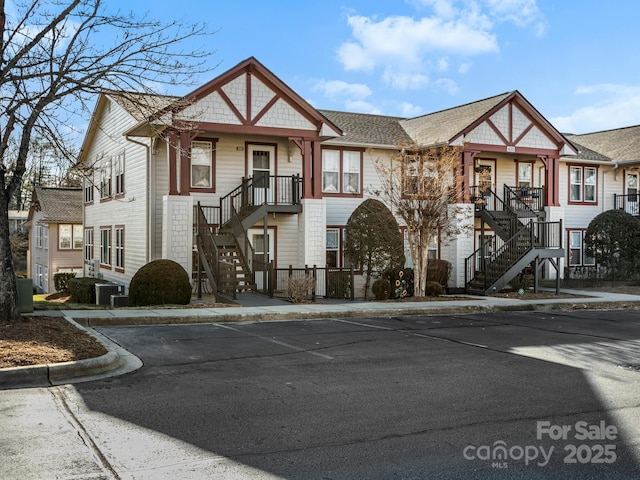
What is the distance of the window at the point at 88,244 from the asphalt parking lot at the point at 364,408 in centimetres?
2259

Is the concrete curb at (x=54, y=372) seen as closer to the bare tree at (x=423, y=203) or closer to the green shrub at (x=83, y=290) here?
the bare tree at (x=423, y=203)

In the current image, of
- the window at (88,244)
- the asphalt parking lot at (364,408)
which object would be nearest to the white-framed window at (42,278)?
the window at (88,244)

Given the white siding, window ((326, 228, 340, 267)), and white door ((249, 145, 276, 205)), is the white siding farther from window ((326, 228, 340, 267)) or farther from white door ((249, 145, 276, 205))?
window ((326, 228, 340, 267))

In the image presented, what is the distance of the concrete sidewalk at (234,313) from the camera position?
346 inches

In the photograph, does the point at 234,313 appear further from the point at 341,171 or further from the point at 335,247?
the point at 341,171

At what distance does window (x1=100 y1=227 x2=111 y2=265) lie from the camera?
30.1m

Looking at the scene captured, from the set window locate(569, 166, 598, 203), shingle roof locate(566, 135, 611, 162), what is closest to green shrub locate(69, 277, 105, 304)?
window locate(569, 166, 598, 203)

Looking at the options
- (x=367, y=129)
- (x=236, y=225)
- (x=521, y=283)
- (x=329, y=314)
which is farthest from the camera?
(x=367, y=129)

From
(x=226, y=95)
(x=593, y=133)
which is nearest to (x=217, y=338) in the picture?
(x=226, y=95)

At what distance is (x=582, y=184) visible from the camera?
32125 mm

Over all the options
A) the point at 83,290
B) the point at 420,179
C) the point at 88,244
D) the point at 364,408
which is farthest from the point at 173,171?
the point at 364,408

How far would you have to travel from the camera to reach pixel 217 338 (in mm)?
12750

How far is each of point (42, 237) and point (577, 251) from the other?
32.7m

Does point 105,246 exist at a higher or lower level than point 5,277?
higher
